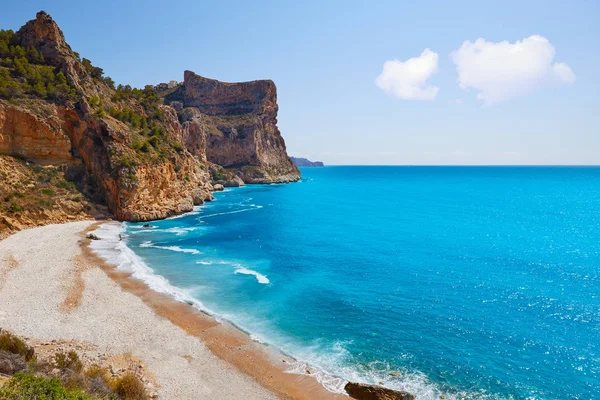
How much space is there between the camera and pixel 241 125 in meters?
144

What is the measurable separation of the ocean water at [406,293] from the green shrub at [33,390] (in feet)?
36.5

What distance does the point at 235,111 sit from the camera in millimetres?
156875

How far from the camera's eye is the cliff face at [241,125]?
13938 centimetres

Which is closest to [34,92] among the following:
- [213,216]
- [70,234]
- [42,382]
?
[70,234]

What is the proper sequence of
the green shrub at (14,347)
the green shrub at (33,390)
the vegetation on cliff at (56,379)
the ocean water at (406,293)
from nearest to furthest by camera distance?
the green shrub at (33,390), the vegetation on cliff at (56,379), the green shrub at (14,347), the ocean water at (406,293)

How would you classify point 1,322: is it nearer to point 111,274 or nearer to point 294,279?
point 111,274

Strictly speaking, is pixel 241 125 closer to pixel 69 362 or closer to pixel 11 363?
pixel 69 362

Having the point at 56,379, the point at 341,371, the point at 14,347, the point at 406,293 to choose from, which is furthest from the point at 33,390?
the point at 406,293

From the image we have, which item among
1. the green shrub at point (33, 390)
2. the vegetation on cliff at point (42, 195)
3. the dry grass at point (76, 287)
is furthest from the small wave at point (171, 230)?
the green shrub at point (33, 390)

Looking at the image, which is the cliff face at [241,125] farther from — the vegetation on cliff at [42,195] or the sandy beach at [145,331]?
the sandy beach at [145,331]

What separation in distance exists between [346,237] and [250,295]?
23225 millimetres

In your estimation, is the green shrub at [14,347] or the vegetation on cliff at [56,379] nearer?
the vegetation on cliff at [56,379]

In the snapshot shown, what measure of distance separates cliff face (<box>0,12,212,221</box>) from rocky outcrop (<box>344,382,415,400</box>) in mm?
48703

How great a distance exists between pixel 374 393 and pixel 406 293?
44.4ft
